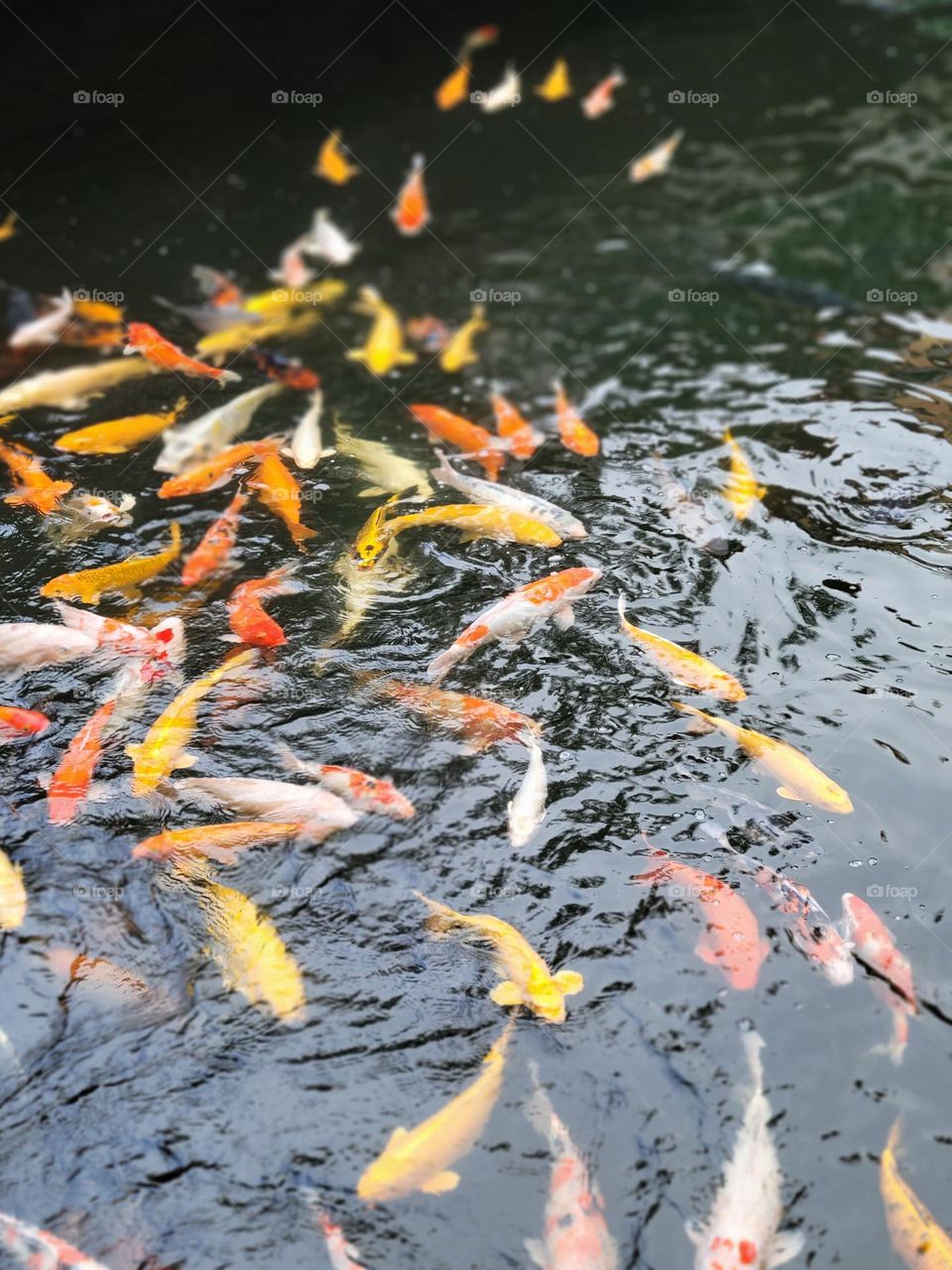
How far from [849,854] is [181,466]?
14.5ft

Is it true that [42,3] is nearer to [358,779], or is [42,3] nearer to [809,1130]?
[358,779]

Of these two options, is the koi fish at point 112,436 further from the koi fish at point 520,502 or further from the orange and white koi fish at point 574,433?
the orange and white koi fish at point 574,433

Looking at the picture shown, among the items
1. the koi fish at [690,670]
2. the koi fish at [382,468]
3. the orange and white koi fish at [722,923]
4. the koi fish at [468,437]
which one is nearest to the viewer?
the orange and white koi fish at [722,923]

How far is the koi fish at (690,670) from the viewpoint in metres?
5.07

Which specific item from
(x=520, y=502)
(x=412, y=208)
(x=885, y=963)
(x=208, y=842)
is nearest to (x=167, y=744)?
(x=208, y=842)

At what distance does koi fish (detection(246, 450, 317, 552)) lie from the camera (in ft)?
19.9

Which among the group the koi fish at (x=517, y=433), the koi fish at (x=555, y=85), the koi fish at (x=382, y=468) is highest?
the koi fish at (x=555, y=85)

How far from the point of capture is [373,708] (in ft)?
16.4

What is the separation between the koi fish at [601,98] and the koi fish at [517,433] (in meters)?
6.43

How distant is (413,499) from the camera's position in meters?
6.31

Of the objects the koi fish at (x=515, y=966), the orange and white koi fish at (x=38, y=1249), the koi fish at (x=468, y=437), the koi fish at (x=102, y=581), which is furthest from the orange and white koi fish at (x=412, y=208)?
the orange and white koi fish at (x=38, y=1249)

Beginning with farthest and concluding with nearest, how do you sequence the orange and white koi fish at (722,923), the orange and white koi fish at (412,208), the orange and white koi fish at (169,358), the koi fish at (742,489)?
the orange and white koi fish at (412,208) < the orange and white koi fish at (169,358) < the koi fish at (742,489) < the orange and white koi fish at (722,923)

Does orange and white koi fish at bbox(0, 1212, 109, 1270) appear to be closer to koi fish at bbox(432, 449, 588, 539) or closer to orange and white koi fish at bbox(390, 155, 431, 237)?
koi fish at bbox(432, 449, 588, 539)

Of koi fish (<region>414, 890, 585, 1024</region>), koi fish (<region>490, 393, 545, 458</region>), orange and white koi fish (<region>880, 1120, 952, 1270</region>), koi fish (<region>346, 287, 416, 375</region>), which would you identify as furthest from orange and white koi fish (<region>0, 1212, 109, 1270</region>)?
koi fish (<region>346, 287, 416, 375</region>)
